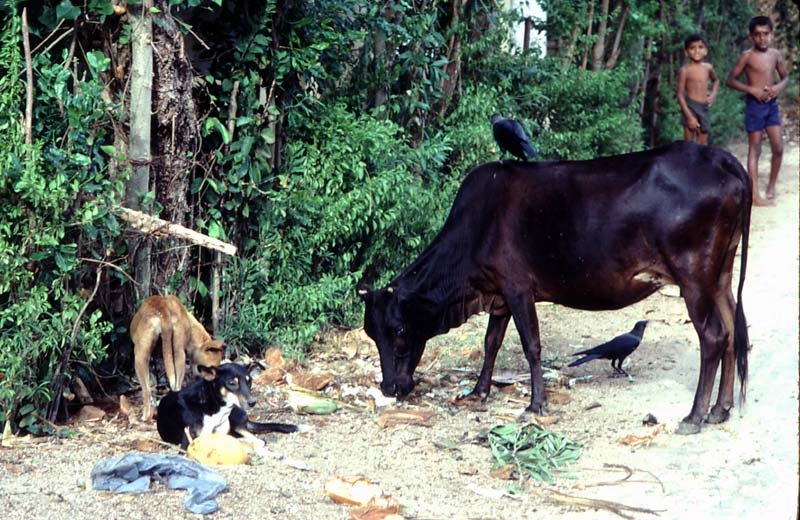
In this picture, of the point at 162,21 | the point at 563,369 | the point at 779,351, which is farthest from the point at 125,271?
the point at 779,351

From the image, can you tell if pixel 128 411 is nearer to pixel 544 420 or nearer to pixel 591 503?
pixel 544 420

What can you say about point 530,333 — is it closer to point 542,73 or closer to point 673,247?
point 673,247

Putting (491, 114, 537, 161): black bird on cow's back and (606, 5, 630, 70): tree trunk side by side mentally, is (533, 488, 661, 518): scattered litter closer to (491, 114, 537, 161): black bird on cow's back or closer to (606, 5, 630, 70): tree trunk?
(491, 114, 537, 161): black bird on cow's back

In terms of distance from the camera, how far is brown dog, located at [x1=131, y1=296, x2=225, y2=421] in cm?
654

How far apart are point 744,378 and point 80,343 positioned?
4.04m

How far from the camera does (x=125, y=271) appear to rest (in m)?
6.75

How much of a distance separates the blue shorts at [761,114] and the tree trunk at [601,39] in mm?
1826

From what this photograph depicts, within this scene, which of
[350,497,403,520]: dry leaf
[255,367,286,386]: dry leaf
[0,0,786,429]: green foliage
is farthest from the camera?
[255,367,286,386]: dry leaf

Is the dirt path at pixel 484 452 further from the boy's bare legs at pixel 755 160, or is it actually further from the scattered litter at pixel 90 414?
the boy's bare legs at pixel 755 160

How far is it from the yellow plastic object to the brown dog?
66 centimetres

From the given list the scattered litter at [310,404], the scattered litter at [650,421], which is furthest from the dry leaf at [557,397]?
the scattered litter at [310,404]

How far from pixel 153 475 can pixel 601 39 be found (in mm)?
9187

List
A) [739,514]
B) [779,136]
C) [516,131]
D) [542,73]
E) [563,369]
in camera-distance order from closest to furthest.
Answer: [739,514]
[516,131]
[563,369]
[542,73]
[779,136]

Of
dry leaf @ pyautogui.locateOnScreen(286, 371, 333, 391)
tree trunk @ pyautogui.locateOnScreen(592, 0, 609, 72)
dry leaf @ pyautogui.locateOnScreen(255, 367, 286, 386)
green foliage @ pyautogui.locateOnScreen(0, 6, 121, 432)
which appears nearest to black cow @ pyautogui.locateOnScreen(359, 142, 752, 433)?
dry leaf @ pyautogui.locateOnScreen(286, 371, 333, 391)
